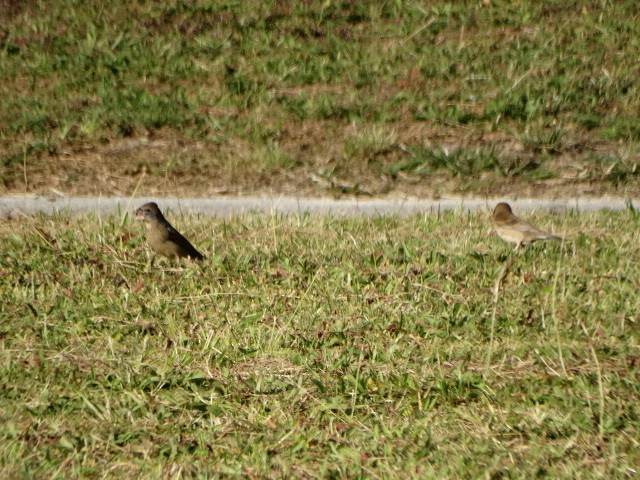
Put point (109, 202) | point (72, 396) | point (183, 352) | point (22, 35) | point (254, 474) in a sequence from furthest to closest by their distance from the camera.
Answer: point (22, 35)
point (109, 202)
point (183, 352)
point (72, 396)
point (254, 474)

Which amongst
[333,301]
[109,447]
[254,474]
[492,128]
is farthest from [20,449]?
[492,128]

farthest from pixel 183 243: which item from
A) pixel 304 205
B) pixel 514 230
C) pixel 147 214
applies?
pixel 304 205

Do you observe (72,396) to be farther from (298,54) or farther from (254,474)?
(298,54)

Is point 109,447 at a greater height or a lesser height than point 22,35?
lesser

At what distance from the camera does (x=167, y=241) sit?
625cm

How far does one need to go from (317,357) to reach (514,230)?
2.25 m

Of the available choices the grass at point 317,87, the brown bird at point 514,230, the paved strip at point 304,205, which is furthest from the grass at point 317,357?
the grass at point 317,87

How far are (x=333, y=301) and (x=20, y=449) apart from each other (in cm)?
211

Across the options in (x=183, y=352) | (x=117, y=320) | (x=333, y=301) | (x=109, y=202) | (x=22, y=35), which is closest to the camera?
(x=183, y=352)

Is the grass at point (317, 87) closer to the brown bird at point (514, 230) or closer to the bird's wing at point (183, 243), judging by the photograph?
the brown bird at point (514, 230)

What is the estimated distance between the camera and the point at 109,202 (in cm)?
839

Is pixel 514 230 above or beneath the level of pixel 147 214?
beneath

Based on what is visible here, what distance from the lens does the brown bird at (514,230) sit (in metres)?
6.55

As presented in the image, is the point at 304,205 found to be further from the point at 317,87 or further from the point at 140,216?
the point at 317,87
